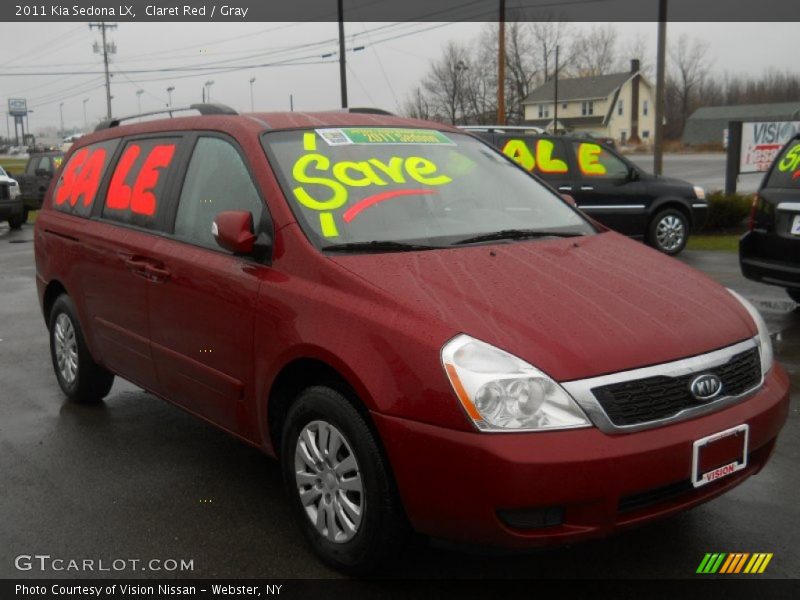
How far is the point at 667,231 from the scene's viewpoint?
12984 millimetres

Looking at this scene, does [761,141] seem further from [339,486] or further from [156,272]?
[339,486]

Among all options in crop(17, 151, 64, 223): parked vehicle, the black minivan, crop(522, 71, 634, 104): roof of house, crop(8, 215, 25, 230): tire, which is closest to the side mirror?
the black minivan

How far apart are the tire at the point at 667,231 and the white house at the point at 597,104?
75.3 meters

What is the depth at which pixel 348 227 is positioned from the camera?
3.57 metres

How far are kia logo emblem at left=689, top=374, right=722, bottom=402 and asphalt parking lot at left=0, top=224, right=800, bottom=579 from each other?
0.76 m

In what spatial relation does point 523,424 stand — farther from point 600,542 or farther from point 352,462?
point 600,542

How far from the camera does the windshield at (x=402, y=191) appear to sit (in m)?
3.62

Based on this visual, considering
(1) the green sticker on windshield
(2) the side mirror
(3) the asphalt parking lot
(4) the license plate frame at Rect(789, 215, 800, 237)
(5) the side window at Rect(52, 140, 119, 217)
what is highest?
(1) the green sticker on windshield

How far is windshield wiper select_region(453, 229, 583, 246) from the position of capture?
3713 millimetres

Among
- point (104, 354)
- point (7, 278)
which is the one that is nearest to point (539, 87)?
point (7, 278)

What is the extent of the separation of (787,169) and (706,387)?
17.7ft

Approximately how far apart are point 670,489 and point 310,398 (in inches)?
52.8

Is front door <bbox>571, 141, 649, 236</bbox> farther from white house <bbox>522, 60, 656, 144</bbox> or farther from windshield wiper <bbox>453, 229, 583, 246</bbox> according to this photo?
white house <bbox>522, 60, 656, 144</bbox>

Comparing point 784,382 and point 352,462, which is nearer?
point 352,462
